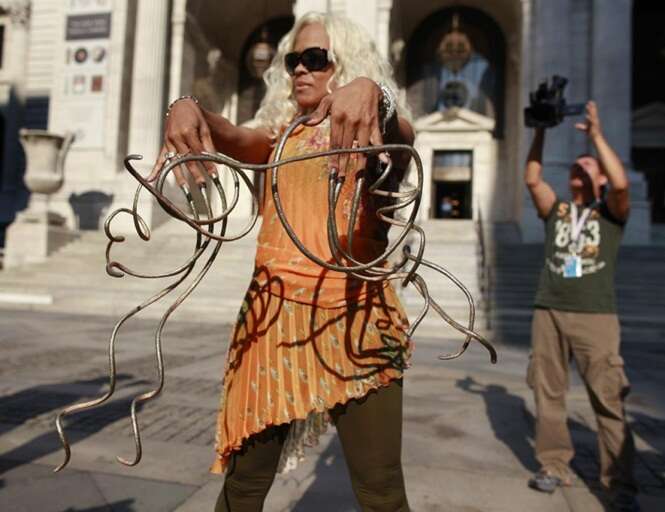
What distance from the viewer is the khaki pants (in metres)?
2.86

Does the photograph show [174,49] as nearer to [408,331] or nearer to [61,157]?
[61,157]

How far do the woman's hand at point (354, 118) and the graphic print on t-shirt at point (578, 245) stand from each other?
7.44 feet

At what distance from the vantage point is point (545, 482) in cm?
294

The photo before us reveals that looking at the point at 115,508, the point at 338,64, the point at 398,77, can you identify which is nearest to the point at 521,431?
the point at 115,508

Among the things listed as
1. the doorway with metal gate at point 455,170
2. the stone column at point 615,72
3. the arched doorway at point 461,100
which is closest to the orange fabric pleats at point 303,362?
the stone column at point 615,72

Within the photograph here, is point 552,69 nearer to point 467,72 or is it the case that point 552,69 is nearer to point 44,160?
point 467,72

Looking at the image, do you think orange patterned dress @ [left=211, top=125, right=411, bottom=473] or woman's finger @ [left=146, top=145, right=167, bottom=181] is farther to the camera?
orange patterned dress @ [left=211, top=125, right=411, bottom=473]

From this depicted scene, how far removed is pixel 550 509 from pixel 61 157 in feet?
53.5

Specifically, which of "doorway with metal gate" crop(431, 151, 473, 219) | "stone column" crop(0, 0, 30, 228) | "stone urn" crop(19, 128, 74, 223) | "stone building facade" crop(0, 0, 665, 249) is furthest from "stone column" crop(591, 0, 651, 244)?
"stone column" crop(0, 0, 30, 228)

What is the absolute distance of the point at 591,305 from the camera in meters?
2.97

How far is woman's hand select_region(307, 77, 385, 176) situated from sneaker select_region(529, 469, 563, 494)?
8.03 ft

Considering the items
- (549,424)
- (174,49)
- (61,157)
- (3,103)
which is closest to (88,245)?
(61,157)

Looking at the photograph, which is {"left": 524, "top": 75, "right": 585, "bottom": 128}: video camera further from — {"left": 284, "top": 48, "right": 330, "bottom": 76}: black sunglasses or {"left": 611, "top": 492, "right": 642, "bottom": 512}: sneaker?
{"left": 611, "top": 492, "right": 642, "bottom": 512}: sneaker

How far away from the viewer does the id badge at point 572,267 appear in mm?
3039
